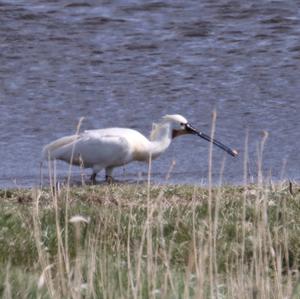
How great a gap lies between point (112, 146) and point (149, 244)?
5422mm

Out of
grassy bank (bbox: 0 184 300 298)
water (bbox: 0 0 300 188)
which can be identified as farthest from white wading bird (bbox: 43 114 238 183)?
grassy bank (bbox: 0 184 300 298)

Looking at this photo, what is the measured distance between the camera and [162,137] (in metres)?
10.6

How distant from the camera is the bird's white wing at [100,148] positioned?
10.0 m

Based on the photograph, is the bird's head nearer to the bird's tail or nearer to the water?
the water

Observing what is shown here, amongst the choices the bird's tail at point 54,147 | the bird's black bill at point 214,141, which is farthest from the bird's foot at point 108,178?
the bird's black bill at point 214,141

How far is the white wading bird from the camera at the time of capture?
32.4ft

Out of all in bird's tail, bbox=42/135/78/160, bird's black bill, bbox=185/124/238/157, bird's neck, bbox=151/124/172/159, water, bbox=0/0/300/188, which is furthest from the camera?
water, bbox=0/0/300/188

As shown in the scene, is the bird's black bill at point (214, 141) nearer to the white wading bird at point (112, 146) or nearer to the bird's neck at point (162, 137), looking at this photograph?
the white wading bird at point (112, 146)

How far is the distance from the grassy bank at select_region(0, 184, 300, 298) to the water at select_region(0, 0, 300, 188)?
243 cm

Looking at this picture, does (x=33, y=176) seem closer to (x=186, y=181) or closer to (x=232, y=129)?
(x=186, y=181)

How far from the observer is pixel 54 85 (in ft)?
42.3

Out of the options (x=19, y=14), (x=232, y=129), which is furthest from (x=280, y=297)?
(x=19, y=14)

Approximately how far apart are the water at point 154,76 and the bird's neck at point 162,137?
0.19m

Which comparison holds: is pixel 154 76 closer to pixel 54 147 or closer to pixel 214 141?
pixel 214 141
